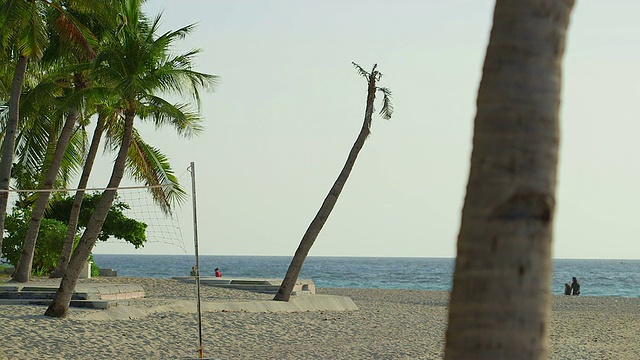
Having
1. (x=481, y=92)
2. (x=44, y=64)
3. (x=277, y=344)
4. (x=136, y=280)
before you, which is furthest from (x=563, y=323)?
(x=481, y=92)

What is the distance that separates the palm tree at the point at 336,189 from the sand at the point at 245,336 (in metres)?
1.26

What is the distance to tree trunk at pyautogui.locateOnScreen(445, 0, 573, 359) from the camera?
2.99 metres

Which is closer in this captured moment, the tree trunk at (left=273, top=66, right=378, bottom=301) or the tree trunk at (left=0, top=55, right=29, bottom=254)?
the tree trunk at (left=0, top=55, right=29, bottom=254)

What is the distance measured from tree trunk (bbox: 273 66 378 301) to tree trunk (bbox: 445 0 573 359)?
1825 cm

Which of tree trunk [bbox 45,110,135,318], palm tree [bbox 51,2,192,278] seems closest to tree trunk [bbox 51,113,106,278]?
palm tree [bbox 51,2,192,278]

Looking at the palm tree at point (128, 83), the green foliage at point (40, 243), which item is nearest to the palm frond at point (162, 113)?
the palm tree at point (128, 83)

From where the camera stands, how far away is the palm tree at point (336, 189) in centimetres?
2135

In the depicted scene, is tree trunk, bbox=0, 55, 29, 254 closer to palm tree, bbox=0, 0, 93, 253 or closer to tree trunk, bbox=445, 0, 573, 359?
palm tree, bbox=0, 0, 93, 253

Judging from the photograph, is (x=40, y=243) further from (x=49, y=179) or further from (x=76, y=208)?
(x=49, y=179)

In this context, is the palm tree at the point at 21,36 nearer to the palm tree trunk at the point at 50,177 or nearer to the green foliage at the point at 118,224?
the palm tree trunk at the point at 50,177

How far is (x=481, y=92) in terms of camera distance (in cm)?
325

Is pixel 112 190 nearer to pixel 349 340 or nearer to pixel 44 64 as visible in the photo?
pixel 349 340

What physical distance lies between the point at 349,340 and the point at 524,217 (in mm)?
13276

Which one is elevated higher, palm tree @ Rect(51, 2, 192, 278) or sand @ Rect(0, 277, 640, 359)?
palm tree @ Rect(51, 2, 192, 278)
